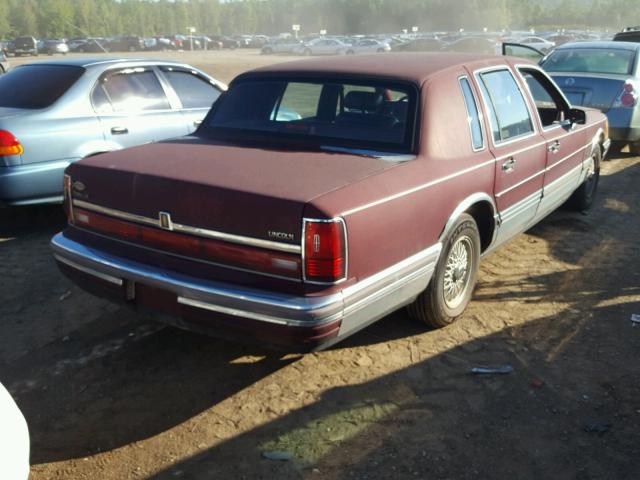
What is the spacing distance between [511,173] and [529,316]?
97 cm

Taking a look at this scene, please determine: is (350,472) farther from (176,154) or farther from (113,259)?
(176,154)

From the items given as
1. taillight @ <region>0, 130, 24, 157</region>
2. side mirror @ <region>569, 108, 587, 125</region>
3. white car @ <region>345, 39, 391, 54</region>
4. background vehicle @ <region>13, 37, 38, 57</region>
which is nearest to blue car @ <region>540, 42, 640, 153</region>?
side mirror @ <region>569, 108, 587, 125</region>

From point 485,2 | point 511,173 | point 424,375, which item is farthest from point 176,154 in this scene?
point 485,2

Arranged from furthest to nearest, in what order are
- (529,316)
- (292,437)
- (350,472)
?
1. (529,316)
2. (292,437)
3. (350,472)

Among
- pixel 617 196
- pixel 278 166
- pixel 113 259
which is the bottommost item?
pixel 617 196

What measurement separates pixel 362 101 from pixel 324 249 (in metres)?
1.54

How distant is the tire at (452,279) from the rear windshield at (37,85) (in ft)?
12.8

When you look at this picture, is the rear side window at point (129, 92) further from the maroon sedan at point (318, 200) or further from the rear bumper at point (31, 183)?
the maroon sedan at point (318, 200)

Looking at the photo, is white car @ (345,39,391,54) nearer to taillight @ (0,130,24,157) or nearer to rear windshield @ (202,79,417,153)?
taillight @ (0,130,24,157)

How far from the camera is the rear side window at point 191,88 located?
6959 mm

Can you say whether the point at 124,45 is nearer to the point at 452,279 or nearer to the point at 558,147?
the point at 558,147

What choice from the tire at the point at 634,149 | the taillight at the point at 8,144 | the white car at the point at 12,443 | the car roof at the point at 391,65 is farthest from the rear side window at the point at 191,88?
the tire at the point at 634,149

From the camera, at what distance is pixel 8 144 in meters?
5.50

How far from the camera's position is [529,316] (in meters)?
4.37
